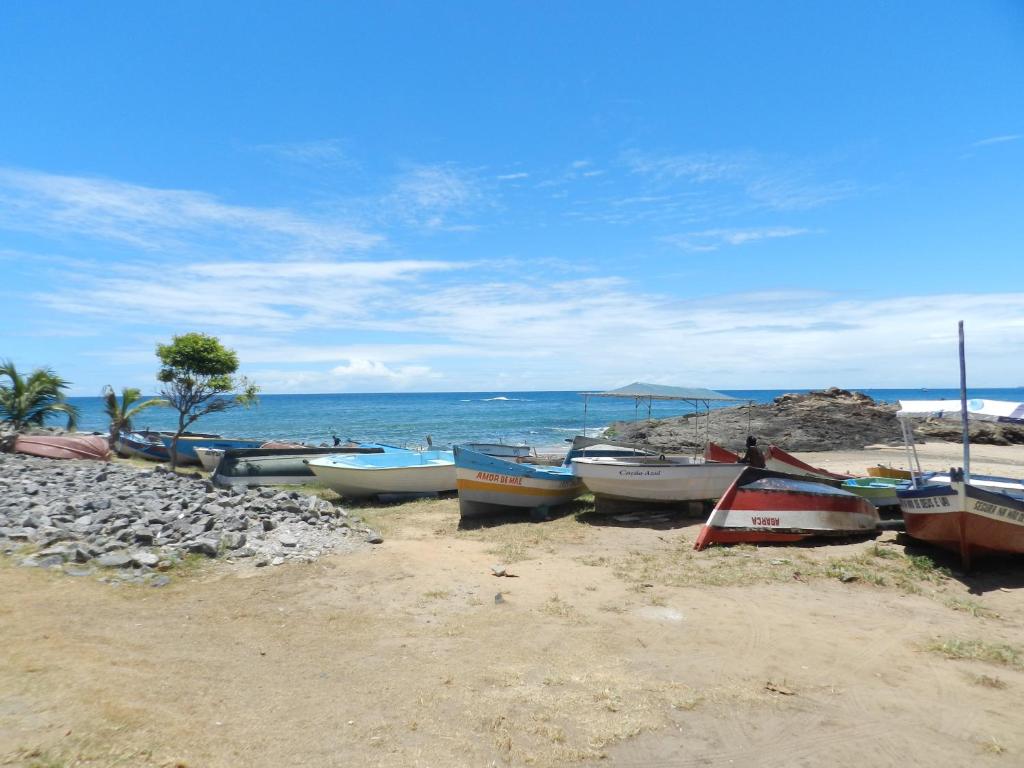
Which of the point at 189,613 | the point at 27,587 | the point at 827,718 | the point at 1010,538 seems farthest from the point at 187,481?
the point at 1010,538

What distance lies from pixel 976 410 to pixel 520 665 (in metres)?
8.92

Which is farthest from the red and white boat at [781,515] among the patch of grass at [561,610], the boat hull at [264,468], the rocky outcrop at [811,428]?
the rocky outcrop at [811,428]

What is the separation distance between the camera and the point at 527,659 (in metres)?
6.33

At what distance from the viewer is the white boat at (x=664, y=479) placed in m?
13.5

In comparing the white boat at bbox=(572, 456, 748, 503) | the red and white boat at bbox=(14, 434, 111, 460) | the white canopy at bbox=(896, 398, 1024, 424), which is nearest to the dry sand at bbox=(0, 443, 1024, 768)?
the white canopy at bbox=(896, 398, 1024, 424)

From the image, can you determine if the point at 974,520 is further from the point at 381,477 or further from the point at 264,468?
the point at 264,468

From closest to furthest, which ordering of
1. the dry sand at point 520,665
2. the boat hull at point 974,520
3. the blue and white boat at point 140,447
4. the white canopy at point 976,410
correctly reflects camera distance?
the dry sand at point 520,665
the boat hull at point 974,520
the white canopy at point 976,410
the blue and white boat at point 140,447

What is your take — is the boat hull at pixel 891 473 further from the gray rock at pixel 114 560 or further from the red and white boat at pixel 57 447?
the red and white boat at pixel 57 447

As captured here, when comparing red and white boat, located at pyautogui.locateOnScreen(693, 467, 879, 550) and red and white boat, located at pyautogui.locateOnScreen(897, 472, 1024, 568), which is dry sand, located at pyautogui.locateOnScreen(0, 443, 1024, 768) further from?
red and white boat, located at pyautogui.locateOnScreen(693, 467, 879, 550)

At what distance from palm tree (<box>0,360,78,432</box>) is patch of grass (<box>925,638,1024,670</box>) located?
25875 mm

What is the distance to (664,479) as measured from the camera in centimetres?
1356

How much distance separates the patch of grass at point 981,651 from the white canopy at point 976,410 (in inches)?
173

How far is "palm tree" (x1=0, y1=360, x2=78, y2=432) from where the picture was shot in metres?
22.3

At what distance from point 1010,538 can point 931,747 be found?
617cm
